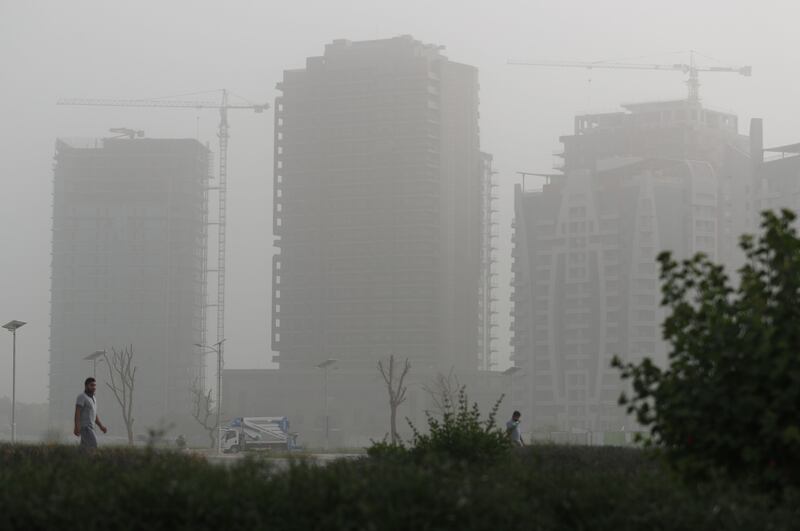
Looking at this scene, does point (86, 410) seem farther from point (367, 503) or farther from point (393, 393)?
point (393, 393)

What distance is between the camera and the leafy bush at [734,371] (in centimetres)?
1034

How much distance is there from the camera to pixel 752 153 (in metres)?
180

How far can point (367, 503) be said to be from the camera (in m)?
9.27

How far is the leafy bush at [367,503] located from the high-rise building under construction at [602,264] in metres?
158

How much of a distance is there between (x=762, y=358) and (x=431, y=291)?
184 metres

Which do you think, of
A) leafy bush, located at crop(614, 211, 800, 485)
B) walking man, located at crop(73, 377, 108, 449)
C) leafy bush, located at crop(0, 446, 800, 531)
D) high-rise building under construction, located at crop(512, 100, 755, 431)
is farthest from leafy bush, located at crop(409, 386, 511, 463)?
high-rise building under construction, located at crop(512, 100, 755, 431)

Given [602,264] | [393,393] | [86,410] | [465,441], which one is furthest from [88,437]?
[602,264]

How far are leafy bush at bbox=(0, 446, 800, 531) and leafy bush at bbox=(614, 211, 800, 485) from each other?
1.11 ft

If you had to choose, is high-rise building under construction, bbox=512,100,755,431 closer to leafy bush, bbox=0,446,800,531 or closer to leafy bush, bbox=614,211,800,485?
leafy bush, bbox=614,211,800,485

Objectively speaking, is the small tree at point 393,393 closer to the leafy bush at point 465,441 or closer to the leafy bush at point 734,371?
the leafy bush at point 465,441

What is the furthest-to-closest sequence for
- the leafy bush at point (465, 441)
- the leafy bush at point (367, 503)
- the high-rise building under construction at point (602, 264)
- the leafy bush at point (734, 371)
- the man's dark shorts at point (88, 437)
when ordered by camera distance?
the high-rise building under construction at point (602, 264)
the man's dark shorts at point (88, 437)
the leafy bush at point (465, 441)
the leafy bush at point (734, 371)
the leafy bush at point (367, 503)

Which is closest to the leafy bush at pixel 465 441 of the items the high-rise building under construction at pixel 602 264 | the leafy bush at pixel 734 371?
the leafy bush at pixel 734 371

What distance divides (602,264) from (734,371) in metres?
167

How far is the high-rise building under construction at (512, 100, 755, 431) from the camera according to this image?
17262 cm
